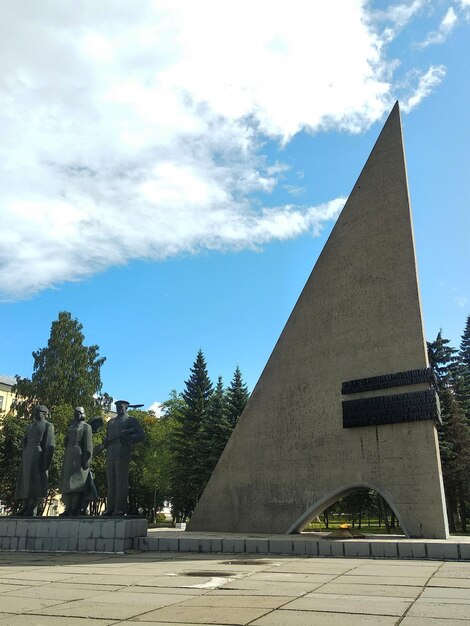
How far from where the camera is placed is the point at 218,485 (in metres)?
13.4

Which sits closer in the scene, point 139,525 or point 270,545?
point 270,545

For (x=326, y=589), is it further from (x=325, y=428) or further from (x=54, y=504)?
(x=54, y=504)

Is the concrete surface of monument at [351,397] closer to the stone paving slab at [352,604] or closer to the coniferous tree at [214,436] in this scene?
the stone paving slab at [352,604]

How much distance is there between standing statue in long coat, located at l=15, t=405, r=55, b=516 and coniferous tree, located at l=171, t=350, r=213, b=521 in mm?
13851

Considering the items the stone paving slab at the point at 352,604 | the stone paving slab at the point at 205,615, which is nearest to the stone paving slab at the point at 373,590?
the stone paving slab at the point at 352,604

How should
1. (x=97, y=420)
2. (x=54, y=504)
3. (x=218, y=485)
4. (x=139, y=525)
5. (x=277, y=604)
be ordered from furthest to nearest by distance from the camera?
(x=54, y=504)
(x=218, y=485)
(x=97, y=420)
(x=139, y=525)
(x=277, y=604)

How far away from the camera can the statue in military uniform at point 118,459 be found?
35.5 ft

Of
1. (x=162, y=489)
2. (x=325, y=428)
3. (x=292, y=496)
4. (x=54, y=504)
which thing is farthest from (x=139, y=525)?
(x=54, y=504)

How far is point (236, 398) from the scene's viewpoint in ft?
83.2

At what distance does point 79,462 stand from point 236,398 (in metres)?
14.8

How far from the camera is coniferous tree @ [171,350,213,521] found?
1024 inches

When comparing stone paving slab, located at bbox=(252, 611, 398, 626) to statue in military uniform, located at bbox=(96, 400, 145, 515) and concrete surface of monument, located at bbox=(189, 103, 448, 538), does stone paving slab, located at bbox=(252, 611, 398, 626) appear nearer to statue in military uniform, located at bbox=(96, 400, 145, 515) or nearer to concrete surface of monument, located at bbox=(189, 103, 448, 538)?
concrete surface of monument, located at bbox=(189, 103, 448, 538)

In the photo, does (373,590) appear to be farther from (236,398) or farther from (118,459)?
(236,398)

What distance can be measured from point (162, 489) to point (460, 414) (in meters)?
19.2
